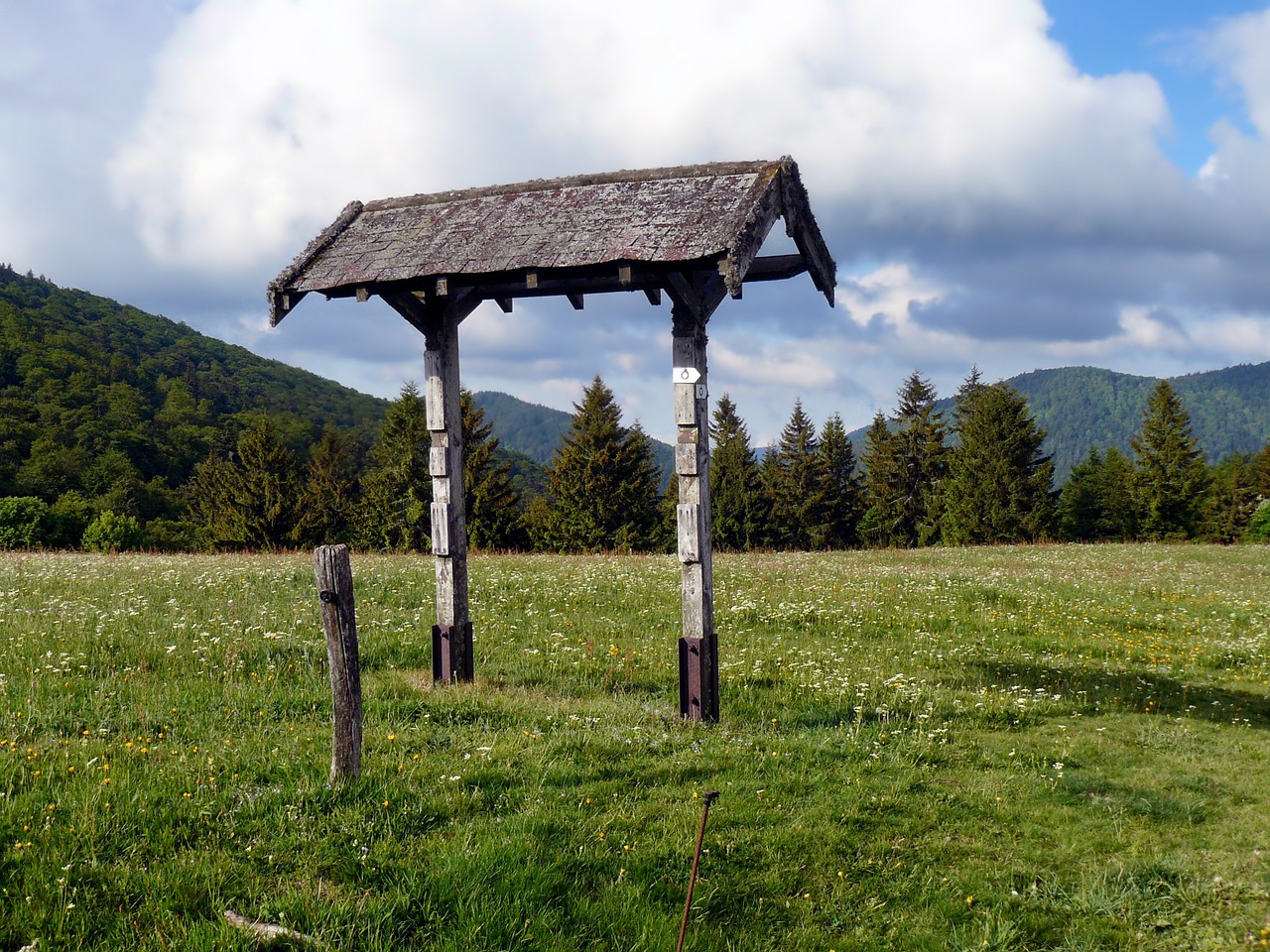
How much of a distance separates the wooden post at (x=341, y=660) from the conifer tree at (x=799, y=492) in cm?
5731

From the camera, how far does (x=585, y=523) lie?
55500 mm

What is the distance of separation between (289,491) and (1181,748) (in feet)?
193

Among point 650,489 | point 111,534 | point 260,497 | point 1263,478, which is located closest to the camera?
point 111,534

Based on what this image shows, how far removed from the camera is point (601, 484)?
55156 millimetres

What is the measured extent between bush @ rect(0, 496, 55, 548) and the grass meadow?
136 ft

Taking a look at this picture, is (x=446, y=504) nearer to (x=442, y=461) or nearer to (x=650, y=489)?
(x=442, y=461)

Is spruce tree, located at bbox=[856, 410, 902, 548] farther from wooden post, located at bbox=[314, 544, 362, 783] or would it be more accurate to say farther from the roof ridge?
wooden post, located at bbox=[314, 544, 362, 783]

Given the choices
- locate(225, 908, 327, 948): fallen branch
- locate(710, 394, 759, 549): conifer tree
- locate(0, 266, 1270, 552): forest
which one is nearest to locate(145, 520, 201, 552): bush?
locate(0, 266, 1270, 552): forest

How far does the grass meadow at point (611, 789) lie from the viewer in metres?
4.93

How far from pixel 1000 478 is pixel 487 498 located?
117ft

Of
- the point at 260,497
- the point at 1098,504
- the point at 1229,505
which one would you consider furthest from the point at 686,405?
the point at 1229,505

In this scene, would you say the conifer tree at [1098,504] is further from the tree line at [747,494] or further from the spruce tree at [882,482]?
the spruce tree at [882,482]

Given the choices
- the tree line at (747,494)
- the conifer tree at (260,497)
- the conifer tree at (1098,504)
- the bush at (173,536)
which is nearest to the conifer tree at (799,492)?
the tree line at (747,494)

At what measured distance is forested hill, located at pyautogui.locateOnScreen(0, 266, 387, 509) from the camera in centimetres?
7781
